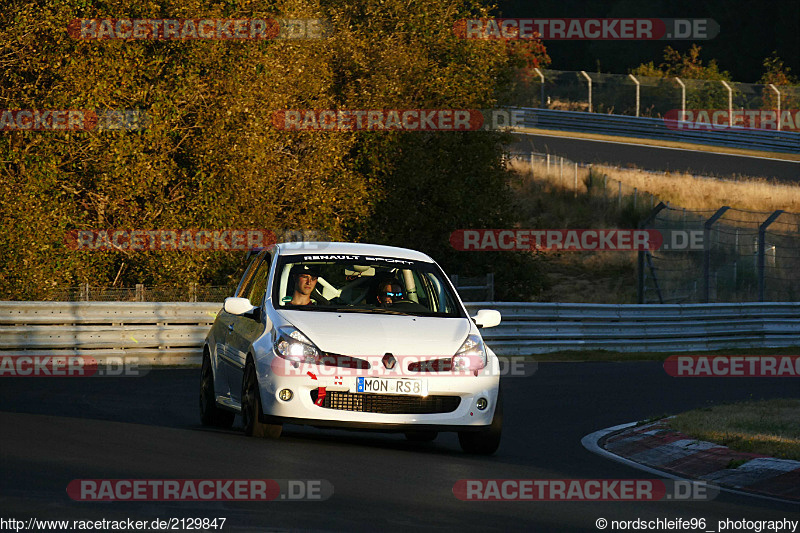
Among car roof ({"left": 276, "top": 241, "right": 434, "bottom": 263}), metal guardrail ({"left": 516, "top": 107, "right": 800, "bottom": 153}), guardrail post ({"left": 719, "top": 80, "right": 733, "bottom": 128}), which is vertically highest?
guardrail post ({"left": 719, "top": 80, "right": 733, "bottom": 128})

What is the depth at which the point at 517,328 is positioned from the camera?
25.5 m

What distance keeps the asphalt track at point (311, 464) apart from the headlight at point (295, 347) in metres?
0.69

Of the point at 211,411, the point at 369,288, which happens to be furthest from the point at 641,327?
the point at 211,411

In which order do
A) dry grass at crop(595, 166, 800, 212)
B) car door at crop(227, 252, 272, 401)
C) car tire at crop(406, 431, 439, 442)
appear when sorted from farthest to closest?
dry grass at crop(595, 166, 800, 212)
car tire at crop(406, 431, 439, 442)
car door at crop(227, 252, 272, 401)

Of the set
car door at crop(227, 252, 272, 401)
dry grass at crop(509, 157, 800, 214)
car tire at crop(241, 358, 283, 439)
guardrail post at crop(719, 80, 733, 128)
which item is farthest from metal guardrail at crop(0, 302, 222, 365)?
guardrail post at crop(719, 80, 733, 128)

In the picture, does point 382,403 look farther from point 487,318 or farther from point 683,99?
point 683,99

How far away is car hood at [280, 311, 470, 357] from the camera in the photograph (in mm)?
10961

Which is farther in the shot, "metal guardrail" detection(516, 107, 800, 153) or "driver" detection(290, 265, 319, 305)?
"metal guardrail" detection(516, 107, 800, 153)

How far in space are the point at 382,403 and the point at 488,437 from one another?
981mm

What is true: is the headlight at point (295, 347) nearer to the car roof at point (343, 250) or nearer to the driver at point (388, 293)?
the driver at point (388, 293)

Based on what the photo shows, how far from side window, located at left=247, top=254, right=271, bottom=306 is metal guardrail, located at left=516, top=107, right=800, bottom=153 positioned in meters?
40.0

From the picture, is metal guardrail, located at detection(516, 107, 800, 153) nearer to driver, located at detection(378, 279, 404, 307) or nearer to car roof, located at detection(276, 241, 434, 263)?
car roof, located at detection(276, 241, 434, 263)

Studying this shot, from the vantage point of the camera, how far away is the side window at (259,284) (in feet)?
40.8

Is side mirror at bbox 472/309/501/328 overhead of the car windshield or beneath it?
beneath
